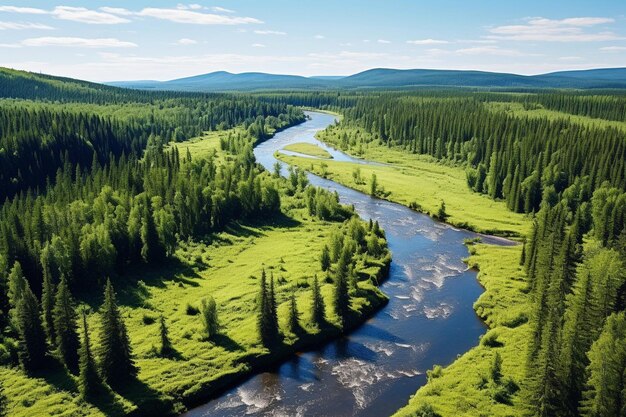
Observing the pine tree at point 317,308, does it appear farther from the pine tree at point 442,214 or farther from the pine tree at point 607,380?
the pine tree at point 442,214

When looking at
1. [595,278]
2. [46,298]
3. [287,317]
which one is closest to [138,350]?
[46,298]

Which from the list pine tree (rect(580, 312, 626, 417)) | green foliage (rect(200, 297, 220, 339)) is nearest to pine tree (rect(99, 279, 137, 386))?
green foliage (rect(200, 297, 220, 339))

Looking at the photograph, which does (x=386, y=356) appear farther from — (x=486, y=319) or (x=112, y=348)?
(x=112, y=348)

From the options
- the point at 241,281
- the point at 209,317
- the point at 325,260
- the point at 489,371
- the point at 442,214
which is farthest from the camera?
the point at 442,214

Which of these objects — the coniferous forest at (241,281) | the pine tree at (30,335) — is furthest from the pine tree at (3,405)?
the pine tree at (30,335)

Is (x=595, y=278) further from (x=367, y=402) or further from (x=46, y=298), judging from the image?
(x=46, y=298)

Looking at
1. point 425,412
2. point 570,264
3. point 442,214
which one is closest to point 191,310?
point 425,412

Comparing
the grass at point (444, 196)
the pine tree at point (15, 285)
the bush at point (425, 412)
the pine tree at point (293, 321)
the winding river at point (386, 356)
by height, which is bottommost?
the winding river at point (386, 356)
